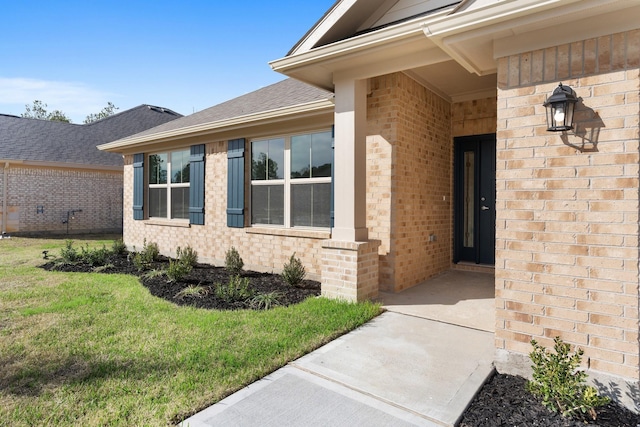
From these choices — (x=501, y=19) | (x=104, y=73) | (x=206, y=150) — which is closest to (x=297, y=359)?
(x=501, y=19)

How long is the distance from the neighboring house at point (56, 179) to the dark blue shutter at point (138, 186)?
697 centimetres

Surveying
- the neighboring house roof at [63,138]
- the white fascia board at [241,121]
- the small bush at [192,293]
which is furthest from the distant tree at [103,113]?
the small bush at [192,293]

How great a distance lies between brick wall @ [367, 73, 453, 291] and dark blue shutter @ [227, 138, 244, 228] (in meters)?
3.01

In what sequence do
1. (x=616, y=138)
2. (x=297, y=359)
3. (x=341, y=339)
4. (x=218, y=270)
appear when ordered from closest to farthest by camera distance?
1. (x=616, y=138)
2. (x=297, y=359)
3. (x=341, y=339)
4. (x=218, y=270)

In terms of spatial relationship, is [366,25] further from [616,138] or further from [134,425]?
[134,425]

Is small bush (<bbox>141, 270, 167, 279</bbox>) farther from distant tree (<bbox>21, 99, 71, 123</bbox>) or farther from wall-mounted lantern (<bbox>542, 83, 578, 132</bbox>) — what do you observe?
distant tree (<bbox>21, 99, 71, 123</bbox>)

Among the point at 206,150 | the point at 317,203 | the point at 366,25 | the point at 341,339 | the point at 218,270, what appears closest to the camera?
the point at 341,339

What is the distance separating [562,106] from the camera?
8.46ft

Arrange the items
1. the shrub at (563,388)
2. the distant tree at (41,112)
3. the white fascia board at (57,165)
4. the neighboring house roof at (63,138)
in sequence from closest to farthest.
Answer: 1. the shrub at (563,388)
2. the white fascia board at (57,165)
3. the neighboring house roof at (63,138)
4. the distant tree at (41,112)

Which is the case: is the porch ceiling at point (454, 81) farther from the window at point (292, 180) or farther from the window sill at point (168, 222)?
the window sill at point (168, 222)

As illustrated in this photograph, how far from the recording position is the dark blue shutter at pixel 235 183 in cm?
733

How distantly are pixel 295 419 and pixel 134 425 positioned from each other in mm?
970

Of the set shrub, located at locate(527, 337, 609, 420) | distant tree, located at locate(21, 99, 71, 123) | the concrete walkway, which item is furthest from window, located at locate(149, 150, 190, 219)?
distant tree, located at locate(21, 99, 71, 123)

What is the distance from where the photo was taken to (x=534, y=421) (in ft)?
7.42
